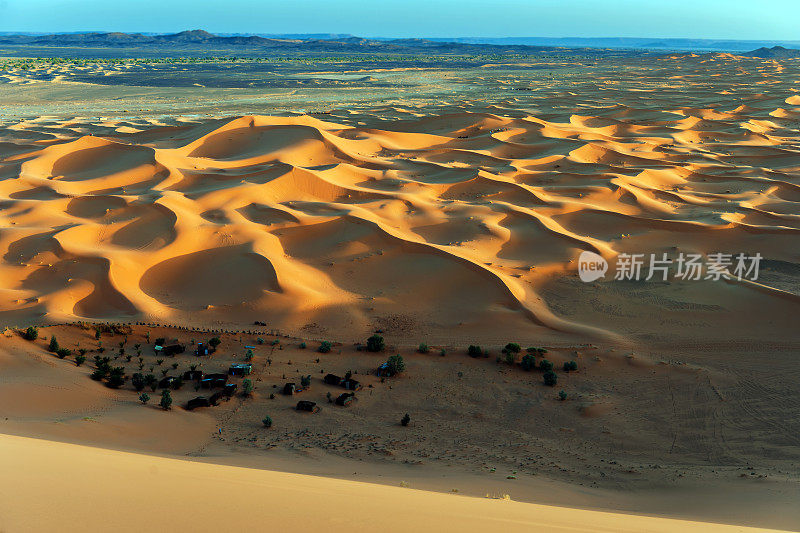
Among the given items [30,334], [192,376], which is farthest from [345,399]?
[30,334]

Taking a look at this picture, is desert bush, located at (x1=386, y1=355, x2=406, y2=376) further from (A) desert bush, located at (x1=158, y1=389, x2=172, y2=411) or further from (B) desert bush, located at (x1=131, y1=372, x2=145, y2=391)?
(B) desert bush, located at (x1=131, y1=372, x2=145, y2=391)

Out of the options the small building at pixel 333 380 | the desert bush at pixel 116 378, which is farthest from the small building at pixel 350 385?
the desert bush at pixel 116 378

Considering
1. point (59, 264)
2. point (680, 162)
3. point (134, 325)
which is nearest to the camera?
point (134, 325)

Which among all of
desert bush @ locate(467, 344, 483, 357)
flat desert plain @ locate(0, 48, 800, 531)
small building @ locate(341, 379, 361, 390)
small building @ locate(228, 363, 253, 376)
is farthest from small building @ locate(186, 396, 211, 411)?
desert bush @ locate(467, 344, 483, 357)

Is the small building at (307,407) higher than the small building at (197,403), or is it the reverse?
the small building at (197,403)

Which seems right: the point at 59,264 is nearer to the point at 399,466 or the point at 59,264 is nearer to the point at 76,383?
the point at 76,383

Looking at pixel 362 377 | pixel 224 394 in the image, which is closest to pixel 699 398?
pixel 362 377

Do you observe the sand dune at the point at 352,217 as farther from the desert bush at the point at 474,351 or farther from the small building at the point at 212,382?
the small building at the point at 212,382
